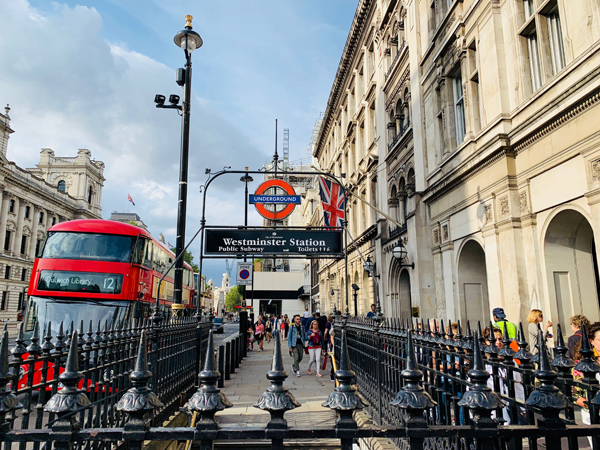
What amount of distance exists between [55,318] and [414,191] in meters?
13.3

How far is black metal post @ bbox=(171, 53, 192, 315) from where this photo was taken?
9352 mm

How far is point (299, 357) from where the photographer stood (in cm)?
1355

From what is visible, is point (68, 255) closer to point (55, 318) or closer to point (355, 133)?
point (55, 318)

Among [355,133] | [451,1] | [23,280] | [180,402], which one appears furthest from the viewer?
[23,280]

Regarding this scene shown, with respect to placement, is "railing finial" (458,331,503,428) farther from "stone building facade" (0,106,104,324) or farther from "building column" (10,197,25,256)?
"building column" (10,197,25,256)

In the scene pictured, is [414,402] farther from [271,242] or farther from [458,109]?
[458,109]

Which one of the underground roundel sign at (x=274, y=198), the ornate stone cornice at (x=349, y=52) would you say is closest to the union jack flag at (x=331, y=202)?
the underground roundel sign at (x=274, y=198)

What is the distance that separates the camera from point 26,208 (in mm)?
57938

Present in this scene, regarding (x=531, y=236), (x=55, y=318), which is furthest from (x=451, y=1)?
(x=55, y=318)

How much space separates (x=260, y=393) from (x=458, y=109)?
36.0 ft

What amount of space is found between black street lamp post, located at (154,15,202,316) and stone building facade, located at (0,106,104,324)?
3993 cm

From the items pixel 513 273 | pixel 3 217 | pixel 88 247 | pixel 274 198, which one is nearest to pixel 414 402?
pixel 513 273

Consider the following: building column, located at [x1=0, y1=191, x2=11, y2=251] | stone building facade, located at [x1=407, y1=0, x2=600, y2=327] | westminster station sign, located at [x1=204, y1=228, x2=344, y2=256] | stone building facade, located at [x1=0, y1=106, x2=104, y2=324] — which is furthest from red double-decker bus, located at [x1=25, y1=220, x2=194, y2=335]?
building column, located at [x1=0, y1=191, x2=11, y2=251]

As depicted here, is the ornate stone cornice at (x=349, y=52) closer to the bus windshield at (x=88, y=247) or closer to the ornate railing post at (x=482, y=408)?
the bus windshield at (x=88, y=247)
